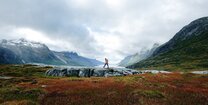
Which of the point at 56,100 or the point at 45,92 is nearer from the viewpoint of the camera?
the point at 56,100

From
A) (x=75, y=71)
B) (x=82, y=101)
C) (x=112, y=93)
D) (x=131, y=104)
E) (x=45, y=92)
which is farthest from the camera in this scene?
(x=75, y=71)

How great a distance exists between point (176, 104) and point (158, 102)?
2033 millimetres

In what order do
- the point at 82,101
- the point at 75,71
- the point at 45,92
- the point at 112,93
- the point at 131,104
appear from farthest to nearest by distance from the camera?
the point at 75,71
the point at 45,92
the point at 112,93
the point at 82,101
the point at 131,104

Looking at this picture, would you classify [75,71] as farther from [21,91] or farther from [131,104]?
[131,104]

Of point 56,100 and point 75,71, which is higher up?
point 75,71

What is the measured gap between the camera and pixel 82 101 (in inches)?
1160

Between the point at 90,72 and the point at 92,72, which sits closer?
the point at 92,72

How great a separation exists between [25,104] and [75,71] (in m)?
53.6

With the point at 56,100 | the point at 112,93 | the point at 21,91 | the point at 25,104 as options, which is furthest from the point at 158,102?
the point at 21,91

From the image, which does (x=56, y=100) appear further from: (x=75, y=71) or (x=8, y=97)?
(x=75, y=71)

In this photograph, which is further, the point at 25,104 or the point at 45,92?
the point at 45,92

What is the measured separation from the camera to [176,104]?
28.0 meters

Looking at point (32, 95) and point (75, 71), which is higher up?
point (75, 71)

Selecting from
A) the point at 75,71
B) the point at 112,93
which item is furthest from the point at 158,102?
the point at 75,71
